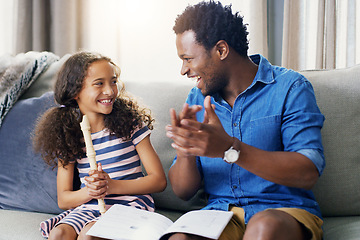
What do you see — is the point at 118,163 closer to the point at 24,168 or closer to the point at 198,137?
the point at 24,168

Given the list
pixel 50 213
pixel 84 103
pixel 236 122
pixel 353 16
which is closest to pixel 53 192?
pixel 50 213

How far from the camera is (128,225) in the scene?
1180 millimetres

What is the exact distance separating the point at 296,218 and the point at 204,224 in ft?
0.82

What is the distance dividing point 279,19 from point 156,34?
76cm

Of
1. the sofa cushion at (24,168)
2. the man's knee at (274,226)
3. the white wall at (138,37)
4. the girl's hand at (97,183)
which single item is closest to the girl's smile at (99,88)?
the girl's hand at (97,183)

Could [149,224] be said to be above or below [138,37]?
below

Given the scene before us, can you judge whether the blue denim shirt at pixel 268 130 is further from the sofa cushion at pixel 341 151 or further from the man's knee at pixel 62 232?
the man's knee at pixel 62 232

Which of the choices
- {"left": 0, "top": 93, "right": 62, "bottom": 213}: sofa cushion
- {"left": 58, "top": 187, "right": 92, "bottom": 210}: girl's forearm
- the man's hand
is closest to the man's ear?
the man's hand

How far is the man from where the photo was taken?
3.72ft

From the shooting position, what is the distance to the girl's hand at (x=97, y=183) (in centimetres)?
133

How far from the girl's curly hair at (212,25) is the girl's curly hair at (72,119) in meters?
0.37

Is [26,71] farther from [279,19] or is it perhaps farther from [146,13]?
[279,19]

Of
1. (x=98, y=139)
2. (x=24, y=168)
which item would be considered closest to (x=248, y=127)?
(x=98, y=139)

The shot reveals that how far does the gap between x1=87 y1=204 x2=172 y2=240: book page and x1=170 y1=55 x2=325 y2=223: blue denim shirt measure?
21cm
